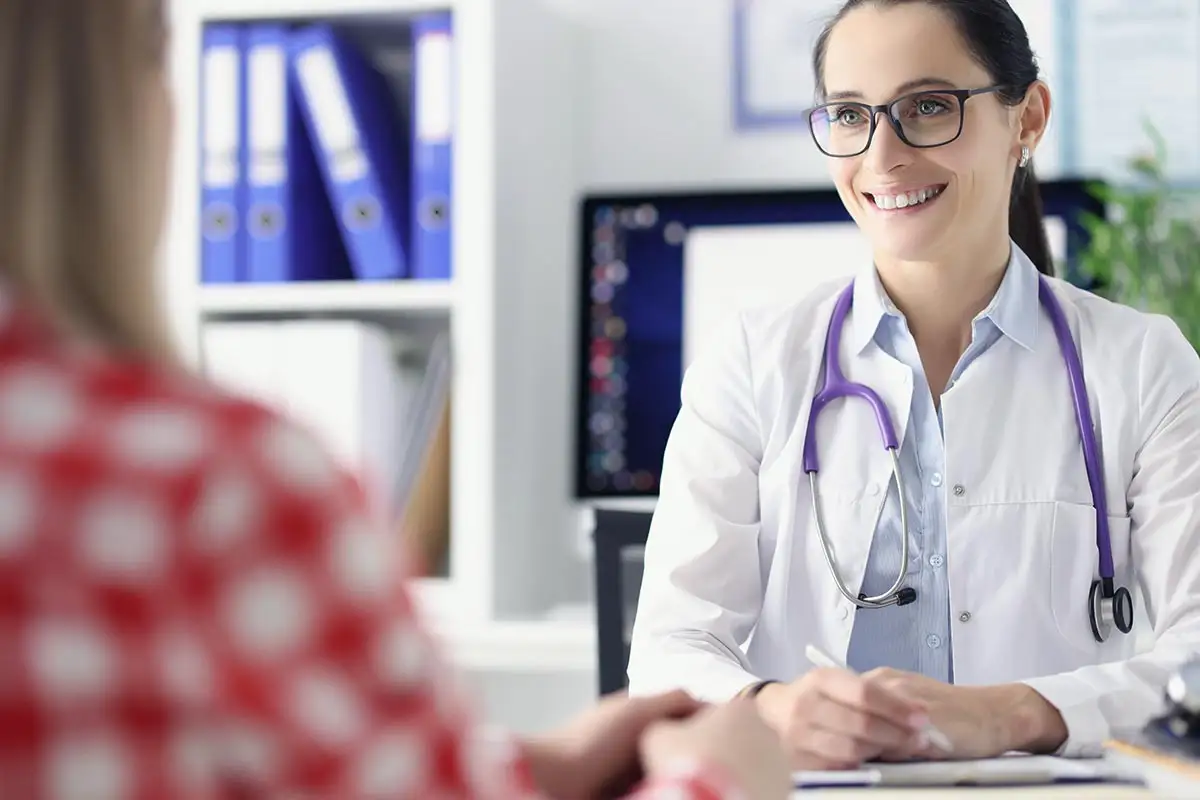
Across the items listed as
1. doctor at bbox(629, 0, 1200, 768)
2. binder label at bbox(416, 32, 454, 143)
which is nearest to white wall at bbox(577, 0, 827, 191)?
binder label at bbox(416, 32, 454, 143)

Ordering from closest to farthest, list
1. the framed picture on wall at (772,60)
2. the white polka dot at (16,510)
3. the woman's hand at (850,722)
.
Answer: the white polka dot at (16,510), the woman's hand at (850,722), the framed picture on wall at (772,60)

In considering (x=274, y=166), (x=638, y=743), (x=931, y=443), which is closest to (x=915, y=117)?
(x=931, y=443)

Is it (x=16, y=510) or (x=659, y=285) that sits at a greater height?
(x=659, y=285)

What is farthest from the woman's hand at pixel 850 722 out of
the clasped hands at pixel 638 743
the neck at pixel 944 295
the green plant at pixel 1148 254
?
the green plant at pixel 1148 254

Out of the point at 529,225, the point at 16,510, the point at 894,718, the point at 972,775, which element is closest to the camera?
the point at 16,510

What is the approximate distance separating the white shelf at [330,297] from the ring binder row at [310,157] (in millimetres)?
27

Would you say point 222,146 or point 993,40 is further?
point 222,146

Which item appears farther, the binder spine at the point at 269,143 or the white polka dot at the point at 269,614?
the binder spine at the point at 269,143

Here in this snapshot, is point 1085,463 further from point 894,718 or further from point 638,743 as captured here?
point 638,743

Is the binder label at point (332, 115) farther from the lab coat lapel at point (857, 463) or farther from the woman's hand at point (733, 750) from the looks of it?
the woman's hand at point (733, 750)

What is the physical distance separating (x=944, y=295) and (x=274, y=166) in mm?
1135

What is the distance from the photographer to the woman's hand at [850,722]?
1.03 m

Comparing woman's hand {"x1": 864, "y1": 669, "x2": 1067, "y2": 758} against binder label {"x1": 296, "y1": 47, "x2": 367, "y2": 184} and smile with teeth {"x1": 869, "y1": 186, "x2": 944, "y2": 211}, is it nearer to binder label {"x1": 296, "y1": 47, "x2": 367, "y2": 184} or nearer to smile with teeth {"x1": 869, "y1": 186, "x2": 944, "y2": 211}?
smile with teeth {"x1": 869, "y1": 186, "x2": 944, "y2": 211}

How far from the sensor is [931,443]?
143 cm
